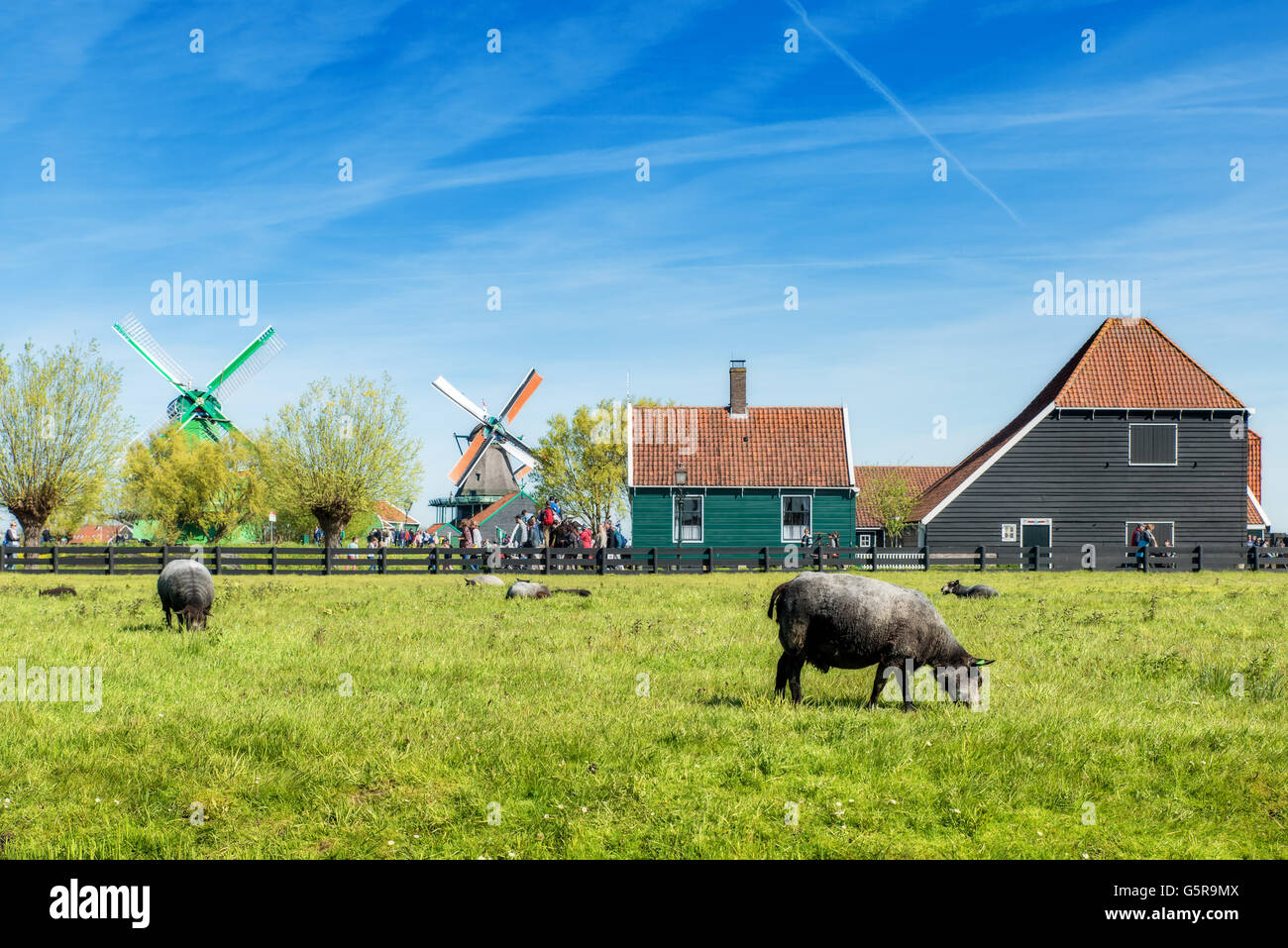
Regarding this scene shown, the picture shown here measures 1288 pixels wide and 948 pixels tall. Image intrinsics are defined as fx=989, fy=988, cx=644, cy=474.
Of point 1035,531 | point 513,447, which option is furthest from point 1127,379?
point 513,447

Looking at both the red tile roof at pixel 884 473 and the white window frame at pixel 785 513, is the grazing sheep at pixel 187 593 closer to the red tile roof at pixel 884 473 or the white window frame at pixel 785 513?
the white window frame at pixel 785 513

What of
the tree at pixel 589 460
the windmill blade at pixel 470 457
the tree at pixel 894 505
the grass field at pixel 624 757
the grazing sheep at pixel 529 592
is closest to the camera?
the grass field at pixel 624 757

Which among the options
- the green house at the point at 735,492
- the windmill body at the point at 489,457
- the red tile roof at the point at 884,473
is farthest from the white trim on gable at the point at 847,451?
the windmill body at the point at 489,457

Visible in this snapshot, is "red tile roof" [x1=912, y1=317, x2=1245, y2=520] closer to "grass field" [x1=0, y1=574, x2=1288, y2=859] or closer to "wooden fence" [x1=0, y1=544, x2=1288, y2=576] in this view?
"wooden fence" [x1=0, y1=544, x2=1288, y2=576]

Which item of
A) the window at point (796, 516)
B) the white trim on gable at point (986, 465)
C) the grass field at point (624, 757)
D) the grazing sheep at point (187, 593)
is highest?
the white trim on gable at point (986, 465)

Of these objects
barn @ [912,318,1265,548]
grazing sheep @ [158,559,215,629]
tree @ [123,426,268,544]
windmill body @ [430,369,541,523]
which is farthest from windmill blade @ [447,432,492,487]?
grazing sheep @ [158,559,215,629]

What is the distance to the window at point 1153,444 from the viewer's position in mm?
43062

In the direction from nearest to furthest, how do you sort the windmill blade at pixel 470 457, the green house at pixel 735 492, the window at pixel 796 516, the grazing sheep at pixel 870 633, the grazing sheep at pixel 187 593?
1. the grazing sheep at pixel 870 633
2. the grazing sheep at pixel 187 593
3. the green house at pixel 735 492
4. the window at pixel 796 516
5. the windmill blade at pixel 470 457

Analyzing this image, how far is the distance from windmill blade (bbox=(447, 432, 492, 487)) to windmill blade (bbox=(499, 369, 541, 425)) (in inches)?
93.5

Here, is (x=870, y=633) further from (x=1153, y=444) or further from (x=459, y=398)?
(x=459, y=398)

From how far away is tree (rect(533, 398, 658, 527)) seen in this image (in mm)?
66562

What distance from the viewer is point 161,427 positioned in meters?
70.5

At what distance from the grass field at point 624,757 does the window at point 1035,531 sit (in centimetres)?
3062
